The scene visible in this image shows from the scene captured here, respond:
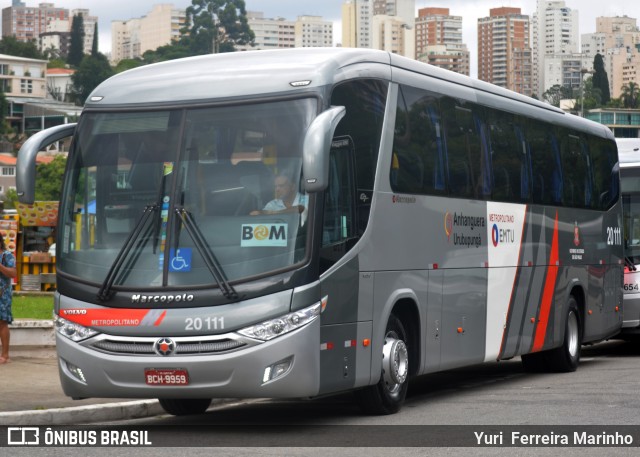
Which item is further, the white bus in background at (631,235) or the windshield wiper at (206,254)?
the white bus in background at (631,235)

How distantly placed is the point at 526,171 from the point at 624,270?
5429 mm

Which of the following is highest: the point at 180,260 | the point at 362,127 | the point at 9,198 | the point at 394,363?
the point at 362,127

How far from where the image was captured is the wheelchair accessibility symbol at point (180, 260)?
10984 millimetres

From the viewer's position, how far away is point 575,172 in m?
19.1

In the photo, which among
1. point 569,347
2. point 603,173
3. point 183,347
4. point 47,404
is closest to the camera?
point 183,347

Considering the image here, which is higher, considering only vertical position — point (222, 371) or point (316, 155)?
point (316, 155)

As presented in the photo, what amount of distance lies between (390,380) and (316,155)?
292cm

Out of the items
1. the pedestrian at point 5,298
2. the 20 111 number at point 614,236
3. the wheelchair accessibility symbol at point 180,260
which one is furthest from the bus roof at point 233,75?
the 20 111 number at point 614,236

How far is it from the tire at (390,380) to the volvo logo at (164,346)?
222cm

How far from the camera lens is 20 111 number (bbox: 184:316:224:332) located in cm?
1074

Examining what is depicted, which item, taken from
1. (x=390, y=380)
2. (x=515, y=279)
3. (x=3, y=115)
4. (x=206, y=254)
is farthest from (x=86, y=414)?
(x=3, y=115)

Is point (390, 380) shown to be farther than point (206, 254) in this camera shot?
Yes

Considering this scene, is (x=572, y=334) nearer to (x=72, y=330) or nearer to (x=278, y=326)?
(x=278, y=326)

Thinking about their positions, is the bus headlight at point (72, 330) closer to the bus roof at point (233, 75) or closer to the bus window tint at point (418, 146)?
Answer: the bus roof at point (233, 75)
